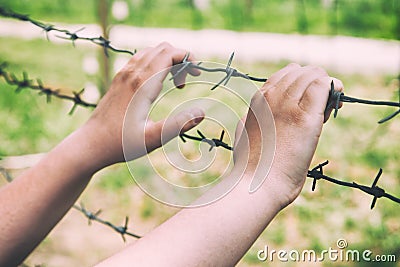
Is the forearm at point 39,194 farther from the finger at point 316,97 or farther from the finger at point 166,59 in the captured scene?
the finger at point 316,97

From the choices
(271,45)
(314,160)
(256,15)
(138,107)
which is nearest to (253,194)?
(138,107)

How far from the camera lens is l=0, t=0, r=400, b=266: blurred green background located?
2252 millimetres

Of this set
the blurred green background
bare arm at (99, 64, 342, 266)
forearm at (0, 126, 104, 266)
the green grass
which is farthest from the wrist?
the green grass

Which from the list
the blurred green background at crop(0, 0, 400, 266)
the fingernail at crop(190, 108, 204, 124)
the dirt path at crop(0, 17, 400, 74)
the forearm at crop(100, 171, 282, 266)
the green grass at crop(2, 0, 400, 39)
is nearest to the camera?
the forearm at crop(100, 171, 282, 266)

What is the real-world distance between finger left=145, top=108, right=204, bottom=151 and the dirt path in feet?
11.1

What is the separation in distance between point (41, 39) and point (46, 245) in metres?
3.06

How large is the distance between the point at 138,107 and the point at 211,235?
32 cm

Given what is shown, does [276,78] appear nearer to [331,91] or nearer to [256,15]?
[331,91]

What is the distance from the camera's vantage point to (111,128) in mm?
941

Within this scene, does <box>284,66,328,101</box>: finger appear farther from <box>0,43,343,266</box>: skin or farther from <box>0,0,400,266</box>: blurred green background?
<box>0,0,400,266</box>: blurred green background

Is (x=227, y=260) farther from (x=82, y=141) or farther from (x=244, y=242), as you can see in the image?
(x=82, y=141)

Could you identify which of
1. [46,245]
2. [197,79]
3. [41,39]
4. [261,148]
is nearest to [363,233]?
[46,245]

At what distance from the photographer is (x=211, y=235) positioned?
668mm

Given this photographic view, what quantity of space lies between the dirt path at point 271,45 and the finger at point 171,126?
11.1ft
